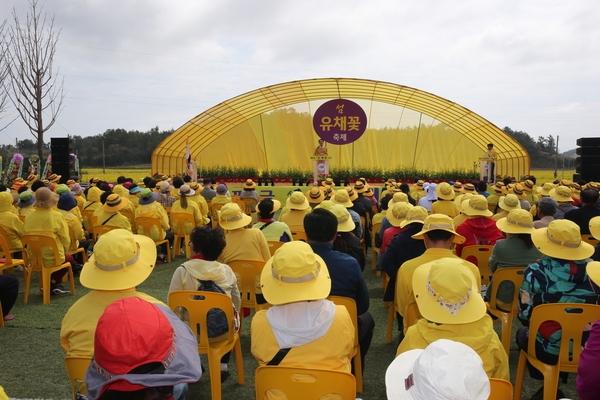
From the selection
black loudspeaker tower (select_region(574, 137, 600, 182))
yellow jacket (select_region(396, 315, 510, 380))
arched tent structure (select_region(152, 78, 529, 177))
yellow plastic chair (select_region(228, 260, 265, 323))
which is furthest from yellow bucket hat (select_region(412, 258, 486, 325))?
arched tent structure (select_region(152, 78, 529, 177))

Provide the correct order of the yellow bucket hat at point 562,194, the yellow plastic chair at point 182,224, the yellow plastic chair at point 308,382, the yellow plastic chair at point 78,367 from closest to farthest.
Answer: the yellow plastic chair at point 308,382 < the yellow plastic chair at point 78,367 < the yellow bucket hat at point 562,194 < the yellow plastic chair at point 182,224

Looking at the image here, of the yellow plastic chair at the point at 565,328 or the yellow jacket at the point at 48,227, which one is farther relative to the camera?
the yellow jacket at the point at 48,227

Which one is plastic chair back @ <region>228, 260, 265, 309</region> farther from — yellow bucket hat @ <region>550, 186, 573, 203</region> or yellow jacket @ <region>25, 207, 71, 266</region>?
yellow bucket hat @ <region>550, 186, 573, 203</region>

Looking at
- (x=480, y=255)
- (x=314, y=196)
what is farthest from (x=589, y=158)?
(x=480, y=255)

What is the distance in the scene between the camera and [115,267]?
2762mm

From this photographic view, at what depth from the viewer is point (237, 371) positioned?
3861mm

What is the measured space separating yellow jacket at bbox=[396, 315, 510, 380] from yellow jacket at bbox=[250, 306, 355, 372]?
33 cm

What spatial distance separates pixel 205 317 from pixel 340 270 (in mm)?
1014

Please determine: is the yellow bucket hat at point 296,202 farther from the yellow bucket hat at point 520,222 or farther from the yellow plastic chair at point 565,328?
the yellow plastic chair at point 565,328

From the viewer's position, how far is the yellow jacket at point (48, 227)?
567 cm

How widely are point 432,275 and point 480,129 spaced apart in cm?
2120

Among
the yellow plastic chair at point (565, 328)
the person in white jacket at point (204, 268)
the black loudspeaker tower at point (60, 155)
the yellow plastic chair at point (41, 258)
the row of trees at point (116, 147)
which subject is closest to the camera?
the yellow plastic chair at point (565, 328)

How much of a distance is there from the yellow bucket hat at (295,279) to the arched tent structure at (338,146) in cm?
1931

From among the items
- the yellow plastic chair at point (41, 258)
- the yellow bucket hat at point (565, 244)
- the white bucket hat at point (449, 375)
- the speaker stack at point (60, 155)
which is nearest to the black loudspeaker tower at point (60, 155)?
the speaker stack at point (60, 155)
